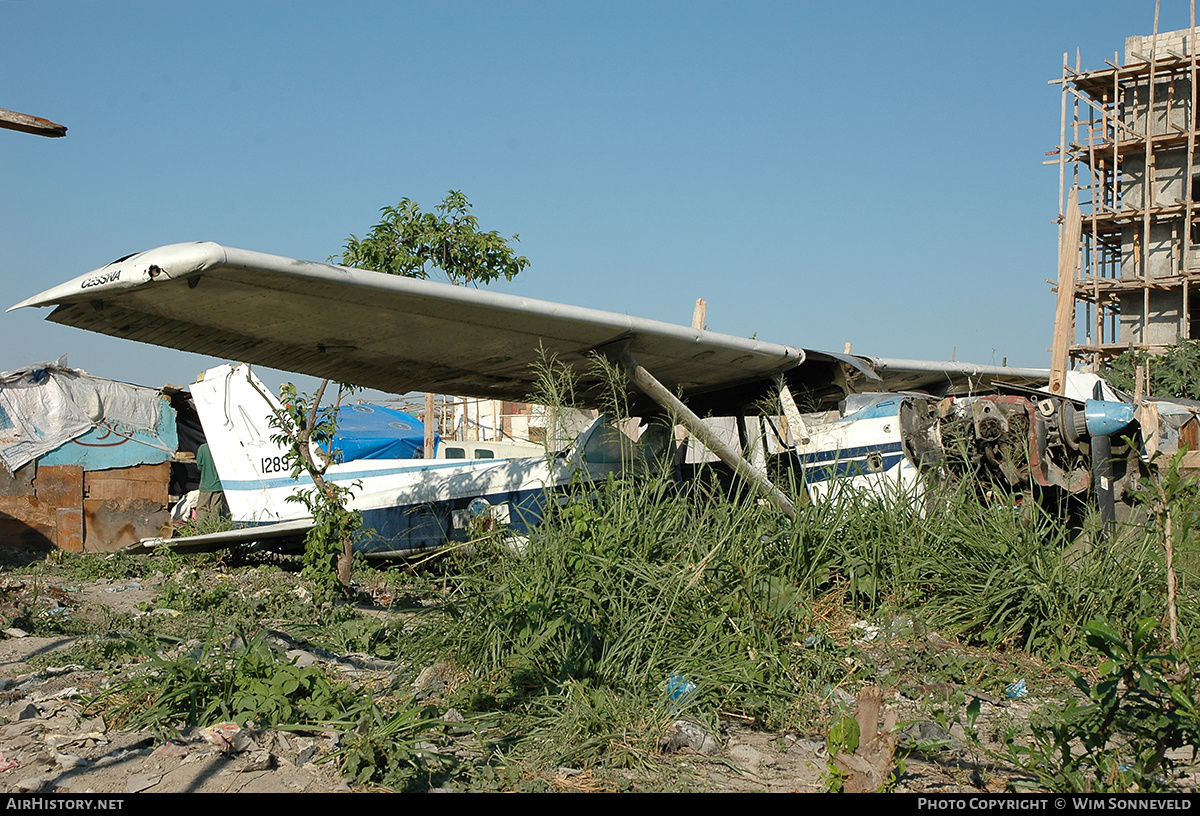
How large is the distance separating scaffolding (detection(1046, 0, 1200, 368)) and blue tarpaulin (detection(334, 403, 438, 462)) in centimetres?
2533

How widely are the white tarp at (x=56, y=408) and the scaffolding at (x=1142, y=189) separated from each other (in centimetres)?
3084

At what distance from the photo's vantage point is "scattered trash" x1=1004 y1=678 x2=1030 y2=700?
153 inches

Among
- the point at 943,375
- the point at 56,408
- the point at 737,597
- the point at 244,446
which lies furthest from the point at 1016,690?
the point at 56,408

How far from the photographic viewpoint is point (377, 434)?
18.5 metres

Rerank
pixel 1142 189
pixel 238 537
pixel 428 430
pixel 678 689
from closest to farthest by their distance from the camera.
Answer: pixel 678 689 → pixel 238 537 → pixel 428 430 → pixel 1142 189

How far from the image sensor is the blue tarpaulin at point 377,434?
1630 centimetres

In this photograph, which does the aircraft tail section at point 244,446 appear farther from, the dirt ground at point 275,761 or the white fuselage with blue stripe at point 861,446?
the dirt ground at point 275,761

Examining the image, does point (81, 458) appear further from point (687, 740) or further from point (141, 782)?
point (687, 740)

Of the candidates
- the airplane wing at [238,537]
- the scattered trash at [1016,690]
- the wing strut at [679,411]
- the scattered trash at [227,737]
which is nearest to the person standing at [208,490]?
the airplane wing at [238,537]

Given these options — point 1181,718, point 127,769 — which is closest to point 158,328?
point 127,769

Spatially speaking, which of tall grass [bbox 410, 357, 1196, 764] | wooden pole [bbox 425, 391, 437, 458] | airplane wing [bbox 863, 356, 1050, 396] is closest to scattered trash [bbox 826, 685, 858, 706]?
tall grass [bbox 410, 357, 1196, 764]

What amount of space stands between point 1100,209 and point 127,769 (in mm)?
38621

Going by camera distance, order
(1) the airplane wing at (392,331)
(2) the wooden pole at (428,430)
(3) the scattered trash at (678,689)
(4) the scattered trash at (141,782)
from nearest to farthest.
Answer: (4) the scattered trash at (141,782) → (3) the scattered trash at (678,689) → (1) the airplane wing at (392,331) → (2) the wooden pole at (428,430)

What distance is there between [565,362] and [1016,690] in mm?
3688
